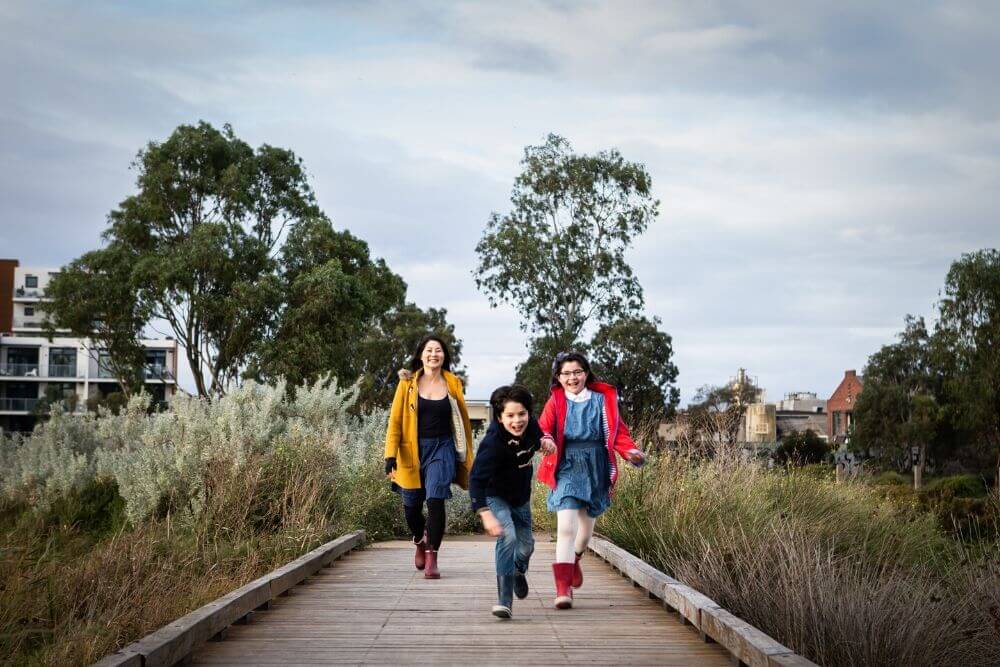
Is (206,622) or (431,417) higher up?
(431,417)

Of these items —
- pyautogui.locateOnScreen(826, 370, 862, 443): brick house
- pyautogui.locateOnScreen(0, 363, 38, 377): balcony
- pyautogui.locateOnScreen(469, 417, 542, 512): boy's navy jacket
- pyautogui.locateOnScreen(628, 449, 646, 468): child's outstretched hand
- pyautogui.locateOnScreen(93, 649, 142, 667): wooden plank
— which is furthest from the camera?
pyautogui.locateOnScreen(0, 363, 38, 377): balcony

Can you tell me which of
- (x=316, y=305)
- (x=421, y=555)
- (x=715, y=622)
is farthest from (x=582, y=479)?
(x=316, y=305)

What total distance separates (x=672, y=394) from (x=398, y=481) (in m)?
45.2

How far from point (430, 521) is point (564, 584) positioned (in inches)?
79.7

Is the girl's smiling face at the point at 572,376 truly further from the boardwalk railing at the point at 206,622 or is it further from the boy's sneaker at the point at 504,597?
the boardwalk railing at the point at 206,622

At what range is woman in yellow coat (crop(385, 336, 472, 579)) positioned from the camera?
32.3 ft

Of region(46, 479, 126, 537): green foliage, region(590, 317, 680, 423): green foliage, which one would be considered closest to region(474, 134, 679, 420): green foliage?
region(590, 317, 680, 423): green foliage

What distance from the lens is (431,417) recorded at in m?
9.92

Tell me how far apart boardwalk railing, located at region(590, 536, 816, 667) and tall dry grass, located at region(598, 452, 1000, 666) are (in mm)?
308

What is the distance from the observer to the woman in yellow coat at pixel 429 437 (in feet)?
32.3

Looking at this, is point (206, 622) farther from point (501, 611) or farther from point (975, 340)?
point (975, 340)

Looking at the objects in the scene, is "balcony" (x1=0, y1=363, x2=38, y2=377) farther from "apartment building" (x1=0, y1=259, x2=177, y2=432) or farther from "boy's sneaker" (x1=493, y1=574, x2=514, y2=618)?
"boy's sneaker" (x1=493, y1=574, x2=514, y2=618)

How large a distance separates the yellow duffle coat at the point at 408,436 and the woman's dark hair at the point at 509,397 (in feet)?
6.41

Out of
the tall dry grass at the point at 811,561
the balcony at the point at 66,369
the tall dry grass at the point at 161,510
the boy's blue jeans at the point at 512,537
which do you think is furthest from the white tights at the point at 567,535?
the balcony at the point at 66,369
